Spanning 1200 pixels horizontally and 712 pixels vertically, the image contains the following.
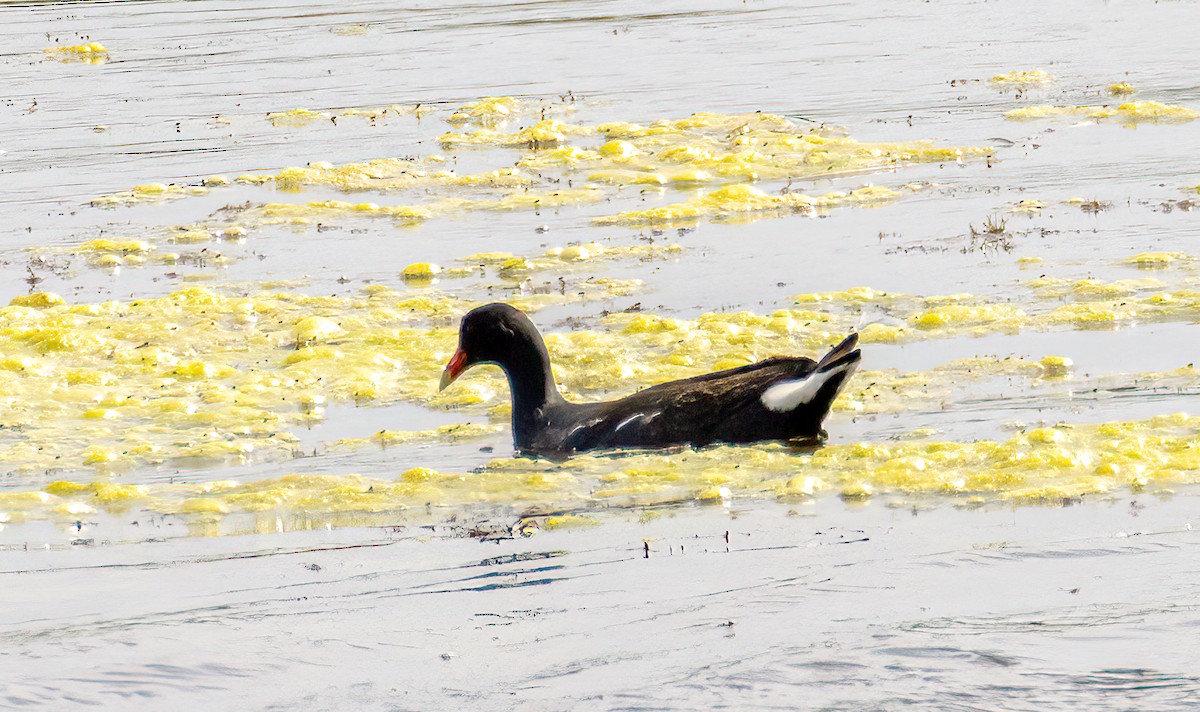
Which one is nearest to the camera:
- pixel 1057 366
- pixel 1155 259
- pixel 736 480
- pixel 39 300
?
pixel 736 480

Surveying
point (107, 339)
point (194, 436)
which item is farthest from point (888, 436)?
point (107, 339)

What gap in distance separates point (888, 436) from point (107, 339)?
519 centimetres

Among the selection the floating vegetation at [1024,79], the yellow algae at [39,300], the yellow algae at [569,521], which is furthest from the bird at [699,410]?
the floating vegetation at [1024,79]

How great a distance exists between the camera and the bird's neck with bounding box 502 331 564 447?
815cm

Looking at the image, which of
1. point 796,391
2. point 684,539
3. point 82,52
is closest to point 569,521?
point 684,539

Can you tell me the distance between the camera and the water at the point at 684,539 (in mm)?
5094

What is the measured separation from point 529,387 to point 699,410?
3.01 ft

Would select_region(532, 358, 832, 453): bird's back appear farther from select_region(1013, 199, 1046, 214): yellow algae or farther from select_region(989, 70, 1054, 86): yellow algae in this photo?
select_region(989, 70, 1054, 86): yellow algae

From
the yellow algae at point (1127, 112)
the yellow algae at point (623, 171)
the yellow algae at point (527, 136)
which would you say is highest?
the yellow algae at point (527, 136)

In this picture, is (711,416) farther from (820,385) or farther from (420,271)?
(420,271)

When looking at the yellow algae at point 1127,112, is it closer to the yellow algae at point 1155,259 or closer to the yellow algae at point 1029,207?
the yellow algae at point 1029,207

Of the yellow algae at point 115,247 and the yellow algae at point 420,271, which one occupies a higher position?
the yellow algae at point 115,247

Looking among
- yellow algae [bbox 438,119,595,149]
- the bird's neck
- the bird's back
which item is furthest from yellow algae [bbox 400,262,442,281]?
yellow algae [bbox 438,119,595,149]

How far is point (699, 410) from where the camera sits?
784 cm
